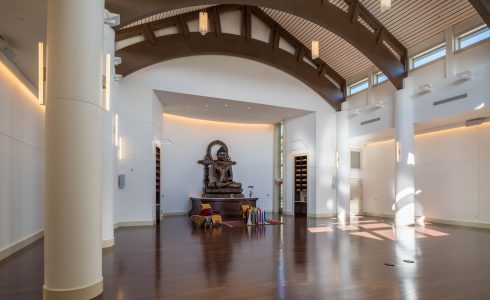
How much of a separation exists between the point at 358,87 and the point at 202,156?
7939mm

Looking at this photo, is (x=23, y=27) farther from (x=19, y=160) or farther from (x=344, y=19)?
(x=344, y=19)

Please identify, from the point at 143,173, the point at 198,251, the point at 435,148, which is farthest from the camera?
the point at 435,148

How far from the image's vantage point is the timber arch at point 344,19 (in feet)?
26.1

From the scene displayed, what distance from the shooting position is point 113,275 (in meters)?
5.27

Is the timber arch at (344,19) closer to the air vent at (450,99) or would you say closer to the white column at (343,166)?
the air vent at (450,99)

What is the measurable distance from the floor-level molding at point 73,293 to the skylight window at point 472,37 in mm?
11800

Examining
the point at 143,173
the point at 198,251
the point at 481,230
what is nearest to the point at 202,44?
the point at 143,173

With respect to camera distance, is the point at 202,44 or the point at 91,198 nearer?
the point at 91,198

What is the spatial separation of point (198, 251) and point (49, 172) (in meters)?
3.92

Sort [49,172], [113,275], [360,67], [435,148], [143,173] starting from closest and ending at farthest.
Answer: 1. [49,172]
2. [113,275]
3. [143,173]
4. [435,148]
5. [360,67]

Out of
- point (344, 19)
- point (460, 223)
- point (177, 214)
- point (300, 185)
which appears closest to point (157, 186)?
point (177, 214)

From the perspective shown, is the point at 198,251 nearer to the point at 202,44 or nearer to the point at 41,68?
the point at 41,68

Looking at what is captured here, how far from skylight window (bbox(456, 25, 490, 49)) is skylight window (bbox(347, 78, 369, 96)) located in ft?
13.5

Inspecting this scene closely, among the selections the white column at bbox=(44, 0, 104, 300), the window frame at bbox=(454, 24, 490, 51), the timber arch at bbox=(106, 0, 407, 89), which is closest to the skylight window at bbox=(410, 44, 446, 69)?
the timber arch at bbox=(106, 0, 407, 89)
